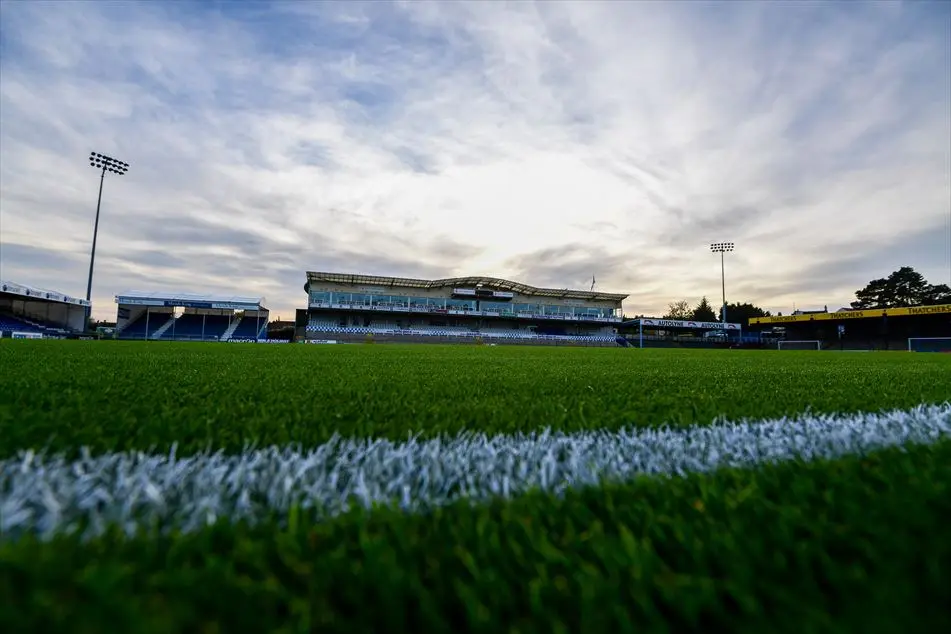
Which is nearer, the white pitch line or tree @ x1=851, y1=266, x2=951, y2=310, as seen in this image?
the white pitch line

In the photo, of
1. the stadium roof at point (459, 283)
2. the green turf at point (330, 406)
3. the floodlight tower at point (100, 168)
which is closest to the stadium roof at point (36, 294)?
the floodlight tower at point (100, 168)

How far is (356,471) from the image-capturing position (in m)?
0.82

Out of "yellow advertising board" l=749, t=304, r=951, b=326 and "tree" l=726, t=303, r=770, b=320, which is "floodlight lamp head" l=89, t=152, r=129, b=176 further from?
"tree" l=726, t=303, r=770, b=320

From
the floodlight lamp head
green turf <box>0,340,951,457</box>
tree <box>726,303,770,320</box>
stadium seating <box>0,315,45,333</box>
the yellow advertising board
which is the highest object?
the floodlight lamp head

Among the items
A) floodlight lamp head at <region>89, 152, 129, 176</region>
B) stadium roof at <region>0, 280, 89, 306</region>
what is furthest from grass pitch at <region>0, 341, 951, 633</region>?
floodlight lamp head at <region>89, 152, 129, 176</region>

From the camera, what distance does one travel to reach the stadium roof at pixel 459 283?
37125 millimetres

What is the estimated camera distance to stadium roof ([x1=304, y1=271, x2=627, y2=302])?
122ft

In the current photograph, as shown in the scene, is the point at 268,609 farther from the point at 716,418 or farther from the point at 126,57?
the point at 126,57

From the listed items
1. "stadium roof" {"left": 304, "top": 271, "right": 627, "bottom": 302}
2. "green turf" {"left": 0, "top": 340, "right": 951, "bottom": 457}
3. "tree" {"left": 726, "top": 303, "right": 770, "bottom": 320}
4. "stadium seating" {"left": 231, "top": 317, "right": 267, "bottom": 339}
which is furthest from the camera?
"tree" {"left": 726, "top": 303, "right": 770, "bottom": 320}

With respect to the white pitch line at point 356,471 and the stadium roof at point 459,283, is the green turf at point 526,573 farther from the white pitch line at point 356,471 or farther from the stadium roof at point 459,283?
the stadium roof at point 459,283

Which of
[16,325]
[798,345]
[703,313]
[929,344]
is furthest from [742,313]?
[16,325]

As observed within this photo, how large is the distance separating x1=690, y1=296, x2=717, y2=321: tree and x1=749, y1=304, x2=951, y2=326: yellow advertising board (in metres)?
27.3

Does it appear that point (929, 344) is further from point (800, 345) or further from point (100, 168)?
point (100, 168)

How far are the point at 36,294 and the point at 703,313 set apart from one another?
225ft
